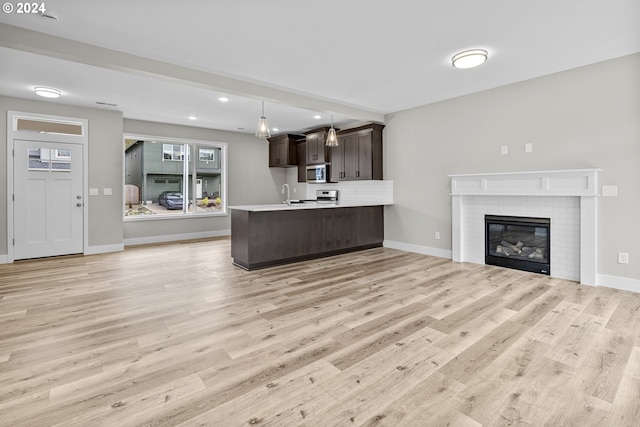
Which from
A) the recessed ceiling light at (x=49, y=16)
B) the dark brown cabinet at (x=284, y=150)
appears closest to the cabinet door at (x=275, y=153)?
the dark brown cabinet at (x=284, y=150)

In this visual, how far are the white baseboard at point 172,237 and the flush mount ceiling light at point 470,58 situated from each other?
6.56m

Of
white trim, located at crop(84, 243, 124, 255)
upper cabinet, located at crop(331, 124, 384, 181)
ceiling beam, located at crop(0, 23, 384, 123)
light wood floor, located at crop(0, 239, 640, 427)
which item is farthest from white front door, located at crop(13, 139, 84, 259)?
upper cabinet, located at crop(331, 124, 384, 181)

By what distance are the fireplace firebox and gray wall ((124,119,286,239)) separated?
19.1ft

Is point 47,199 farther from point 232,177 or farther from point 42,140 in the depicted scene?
point 232,177

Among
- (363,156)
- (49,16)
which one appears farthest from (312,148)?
(49,16)

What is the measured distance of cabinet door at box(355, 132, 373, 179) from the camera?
633 centimetres

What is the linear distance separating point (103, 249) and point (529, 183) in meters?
7.36

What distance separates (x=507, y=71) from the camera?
409 cm

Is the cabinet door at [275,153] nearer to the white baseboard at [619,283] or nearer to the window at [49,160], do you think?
the window at [49,160]

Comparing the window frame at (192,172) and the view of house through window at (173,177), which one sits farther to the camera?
the view of house through window at (173,177)

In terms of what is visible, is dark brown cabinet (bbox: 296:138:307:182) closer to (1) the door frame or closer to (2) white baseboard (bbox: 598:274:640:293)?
(1) the door frame

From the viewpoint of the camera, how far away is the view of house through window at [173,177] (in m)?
7.29

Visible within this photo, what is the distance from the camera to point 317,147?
295 inches

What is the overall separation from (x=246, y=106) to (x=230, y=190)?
3070mm
